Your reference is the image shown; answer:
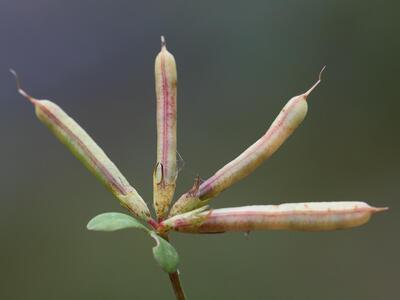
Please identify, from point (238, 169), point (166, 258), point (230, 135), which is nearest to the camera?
point (166, 258)

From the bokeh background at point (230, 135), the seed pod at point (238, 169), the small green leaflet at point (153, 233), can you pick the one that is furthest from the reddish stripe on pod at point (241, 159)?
the bokeh background at point (230, 135)

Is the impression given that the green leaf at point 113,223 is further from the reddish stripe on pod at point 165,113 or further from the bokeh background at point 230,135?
the bokeh background at point 230,135

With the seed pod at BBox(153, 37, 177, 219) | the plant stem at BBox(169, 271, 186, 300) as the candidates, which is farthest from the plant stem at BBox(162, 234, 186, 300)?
the seed pod at BBox(153, 37, 177, 219)

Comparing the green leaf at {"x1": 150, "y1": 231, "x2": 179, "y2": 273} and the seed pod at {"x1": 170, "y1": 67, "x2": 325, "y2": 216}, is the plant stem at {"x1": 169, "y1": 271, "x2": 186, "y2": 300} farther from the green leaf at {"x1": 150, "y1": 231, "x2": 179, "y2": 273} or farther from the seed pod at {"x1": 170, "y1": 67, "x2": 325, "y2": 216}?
the seed pod at {"x1": 170, "y1": 67, "x2": 325, "y2": 216}

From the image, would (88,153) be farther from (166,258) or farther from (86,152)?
(166,258)

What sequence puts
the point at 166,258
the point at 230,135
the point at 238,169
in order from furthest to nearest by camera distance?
1. the point at 230,135
2. the point at 238,169
3. the point at 166,258

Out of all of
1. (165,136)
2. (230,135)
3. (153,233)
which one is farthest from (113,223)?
(230,135)

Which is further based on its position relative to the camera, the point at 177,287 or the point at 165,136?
the point at 165,136
